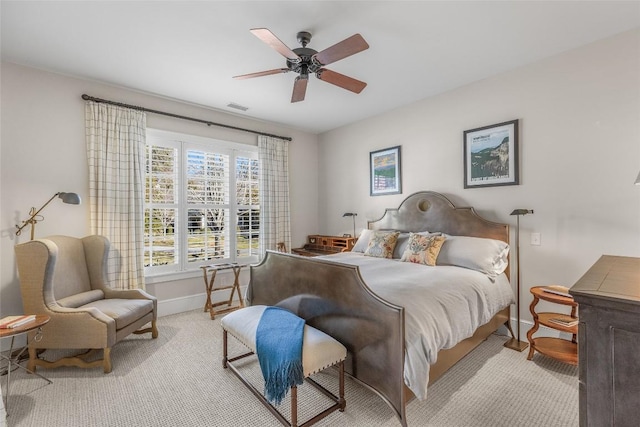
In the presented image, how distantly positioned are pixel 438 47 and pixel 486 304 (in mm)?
2280

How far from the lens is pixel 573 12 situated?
85.7 inches

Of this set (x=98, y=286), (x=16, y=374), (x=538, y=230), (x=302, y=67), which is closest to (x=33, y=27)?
(x=302, y=67)

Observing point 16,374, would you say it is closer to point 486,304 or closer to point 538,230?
point 486,304

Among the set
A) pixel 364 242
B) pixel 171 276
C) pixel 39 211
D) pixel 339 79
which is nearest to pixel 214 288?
pixel 171 276

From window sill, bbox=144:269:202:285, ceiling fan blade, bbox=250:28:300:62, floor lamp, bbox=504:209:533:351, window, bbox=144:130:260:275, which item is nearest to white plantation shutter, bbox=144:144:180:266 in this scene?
window, bbox=144:130:260:275

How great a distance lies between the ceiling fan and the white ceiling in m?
0.25

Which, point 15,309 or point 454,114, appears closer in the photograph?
point 15,309

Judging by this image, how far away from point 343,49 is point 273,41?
1.60 ft

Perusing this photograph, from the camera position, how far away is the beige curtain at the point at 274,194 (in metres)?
4.61

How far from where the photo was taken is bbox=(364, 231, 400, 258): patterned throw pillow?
351 cm

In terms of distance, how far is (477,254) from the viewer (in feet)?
9.43

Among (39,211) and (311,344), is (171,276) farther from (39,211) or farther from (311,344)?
(311,344)

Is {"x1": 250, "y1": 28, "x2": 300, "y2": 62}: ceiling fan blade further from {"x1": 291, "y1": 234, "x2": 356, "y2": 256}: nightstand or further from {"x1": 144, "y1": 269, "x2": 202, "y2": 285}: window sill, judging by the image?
{"x1": 144, "y1": 269, "x2": 202, "y2": 285}: window sill

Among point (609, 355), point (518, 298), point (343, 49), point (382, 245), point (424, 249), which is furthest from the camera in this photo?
point (382, 245)
